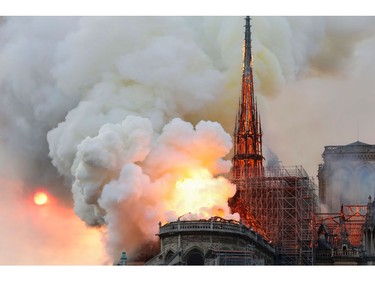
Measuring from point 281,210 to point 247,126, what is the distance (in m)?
11.7

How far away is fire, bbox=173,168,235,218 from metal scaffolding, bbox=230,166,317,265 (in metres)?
5.51

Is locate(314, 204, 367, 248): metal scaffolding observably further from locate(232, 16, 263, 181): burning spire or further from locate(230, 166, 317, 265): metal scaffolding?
locate(232, 16, 263, 181): burning spire

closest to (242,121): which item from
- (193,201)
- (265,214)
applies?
(265,214)

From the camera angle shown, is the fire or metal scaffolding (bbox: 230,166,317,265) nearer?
the fire

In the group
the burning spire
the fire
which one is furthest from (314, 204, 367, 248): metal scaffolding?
the fire

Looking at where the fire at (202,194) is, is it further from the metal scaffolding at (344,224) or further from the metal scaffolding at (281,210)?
the metal scaffolding at (344,224)

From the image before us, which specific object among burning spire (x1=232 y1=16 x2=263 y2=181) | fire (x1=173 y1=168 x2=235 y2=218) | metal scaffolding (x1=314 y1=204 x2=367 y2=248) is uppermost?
burning spire (x1=232 y1=16 x2=263 y2=181)

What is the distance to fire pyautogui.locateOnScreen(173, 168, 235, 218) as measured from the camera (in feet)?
283

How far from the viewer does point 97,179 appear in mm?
89875

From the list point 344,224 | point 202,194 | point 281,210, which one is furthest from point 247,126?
point 202,194

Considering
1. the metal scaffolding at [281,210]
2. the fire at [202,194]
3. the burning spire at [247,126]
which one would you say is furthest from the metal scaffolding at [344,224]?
the fire at [202,194]

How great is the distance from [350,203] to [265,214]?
21.6 metres

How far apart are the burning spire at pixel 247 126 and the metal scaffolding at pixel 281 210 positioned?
225 inches

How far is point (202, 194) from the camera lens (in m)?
86.6
